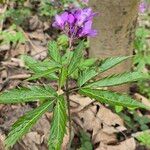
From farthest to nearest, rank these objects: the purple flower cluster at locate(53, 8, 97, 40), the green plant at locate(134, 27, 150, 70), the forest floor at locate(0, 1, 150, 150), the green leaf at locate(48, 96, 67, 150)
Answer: the green plant at locate(134, 27, 150, 70) < the forest floor at locate(0, 1, 150, 150) < the purple flower cluster at locate(53, 8, 97, 40) < the green leaf at locate(48, 96, 67, 150)

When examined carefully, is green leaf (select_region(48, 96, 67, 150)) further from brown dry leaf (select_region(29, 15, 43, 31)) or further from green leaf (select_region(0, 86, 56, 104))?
brown dry leaf (select_region(29, 15, 43, 31))

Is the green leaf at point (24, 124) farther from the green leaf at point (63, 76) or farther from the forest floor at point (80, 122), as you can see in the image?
the forest floor at point (80, 122)

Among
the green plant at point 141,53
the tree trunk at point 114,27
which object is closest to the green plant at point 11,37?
the tree trunk at point 114,27

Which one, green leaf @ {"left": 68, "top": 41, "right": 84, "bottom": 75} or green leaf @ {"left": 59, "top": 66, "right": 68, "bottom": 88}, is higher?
green leaf @ {"left": 68, "top": 41, "right": 84, "bottom": 75}

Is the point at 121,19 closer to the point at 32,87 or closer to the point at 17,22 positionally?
the point at 32,87

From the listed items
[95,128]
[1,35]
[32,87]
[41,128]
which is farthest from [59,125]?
[1,35]

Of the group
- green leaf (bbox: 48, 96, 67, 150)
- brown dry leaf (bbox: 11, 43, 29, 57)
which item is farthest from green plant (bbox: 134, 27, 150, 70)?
green leaf (bbox: 48, 96, 67, 150)
